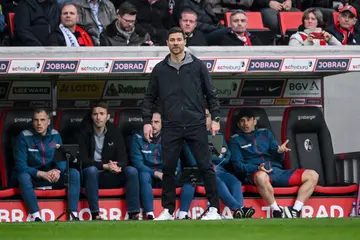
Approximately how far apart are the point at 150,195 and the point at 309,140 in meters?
2.72

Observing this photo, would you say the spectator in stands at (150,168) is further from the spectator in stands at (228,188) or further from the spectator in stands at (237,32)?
the spectator in stands at (237,32)

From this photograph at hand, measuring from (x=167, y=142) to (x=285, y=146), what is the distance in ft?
9.43

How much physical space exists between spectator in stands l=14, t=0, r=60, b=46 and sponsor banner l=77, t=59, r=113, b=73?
3.85 feet

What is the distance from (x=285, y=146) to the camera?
1538 cm

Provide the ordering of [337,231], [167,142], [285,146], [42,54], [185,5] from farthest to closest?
[185,5] < [285,146] < [42,54] < [167,142] < [337,231]

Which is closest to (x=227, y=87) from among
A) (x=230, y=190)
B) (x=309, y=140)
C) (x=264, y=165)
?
(x=309, y=140)

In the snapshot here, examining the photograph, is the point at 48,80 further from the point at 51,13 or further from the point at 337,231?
the point at 337,231

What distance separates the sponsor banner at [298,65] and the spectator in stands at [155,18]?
7.41 ft

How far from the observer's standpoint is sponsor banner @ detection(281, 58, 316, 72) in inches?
584

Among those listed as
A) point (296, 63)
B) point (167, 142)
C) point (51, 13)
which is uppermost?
point (51, 13)

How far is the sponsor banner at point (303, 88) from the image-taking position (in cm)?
1642

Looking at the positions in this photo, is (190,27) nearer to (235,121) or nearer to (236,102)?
(236,102)

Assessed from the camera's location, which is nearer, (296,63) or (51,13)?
(296,63)

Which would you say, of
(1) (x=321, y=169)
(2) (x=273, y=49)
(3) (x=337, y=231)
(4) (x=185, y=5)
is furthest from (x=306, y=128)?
(3) (x=337, y=231)
